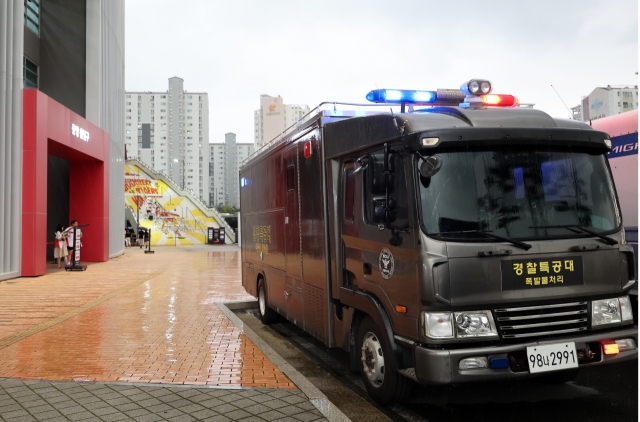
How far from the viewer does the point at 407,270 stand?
4117mm

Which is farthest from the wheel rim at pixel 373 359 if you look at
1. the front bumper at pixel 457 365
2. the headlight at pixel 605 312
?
the headlight at pixel 605 312

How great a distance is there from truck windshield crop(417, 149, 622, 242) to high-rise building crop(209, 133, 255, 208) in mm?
132792

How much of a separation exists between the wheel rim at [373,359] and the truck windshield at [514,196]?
4.12 ft

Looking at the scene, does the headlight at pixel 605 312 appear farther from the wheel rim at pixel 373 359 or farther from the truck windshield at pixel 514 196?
the wheel rim at pixel 373 359

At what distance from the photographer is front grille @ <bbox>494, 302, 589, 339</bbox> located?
3.88m

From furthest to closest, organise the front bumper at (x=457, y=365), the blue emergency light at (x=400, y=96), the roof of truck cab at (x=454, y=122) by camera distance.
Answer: the blue emergency light at (x=400, y=96)
the roof of truck cab at (x=454, y=122)
the front bumper at (x=457, y=365)

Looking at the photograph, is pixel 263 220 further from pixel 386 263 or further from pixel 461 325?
pixel 461 325

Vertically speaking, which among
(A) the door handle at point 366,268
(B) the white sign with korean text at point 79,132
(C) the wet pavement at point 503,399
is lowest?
(C) the wet pavement at point 503,399

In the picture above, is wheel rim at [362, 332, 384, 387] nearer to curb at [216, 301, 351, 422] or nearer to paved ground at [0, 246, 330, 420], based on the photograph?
curb at [216, 301, 351, 422]

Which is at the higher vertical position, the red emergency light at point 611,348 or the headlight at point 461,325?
the headlight at point 461,325

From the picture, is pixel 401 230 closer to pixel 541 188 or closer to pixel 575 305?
pixel 541 188

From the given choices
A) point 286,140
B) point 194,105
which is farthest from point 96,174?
point 194,105

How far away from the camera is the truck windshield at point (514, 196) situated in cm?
402

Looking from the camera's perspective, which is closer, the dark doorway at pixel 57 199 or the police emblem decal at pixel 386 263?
the police emblem decal at pixel 386 263
